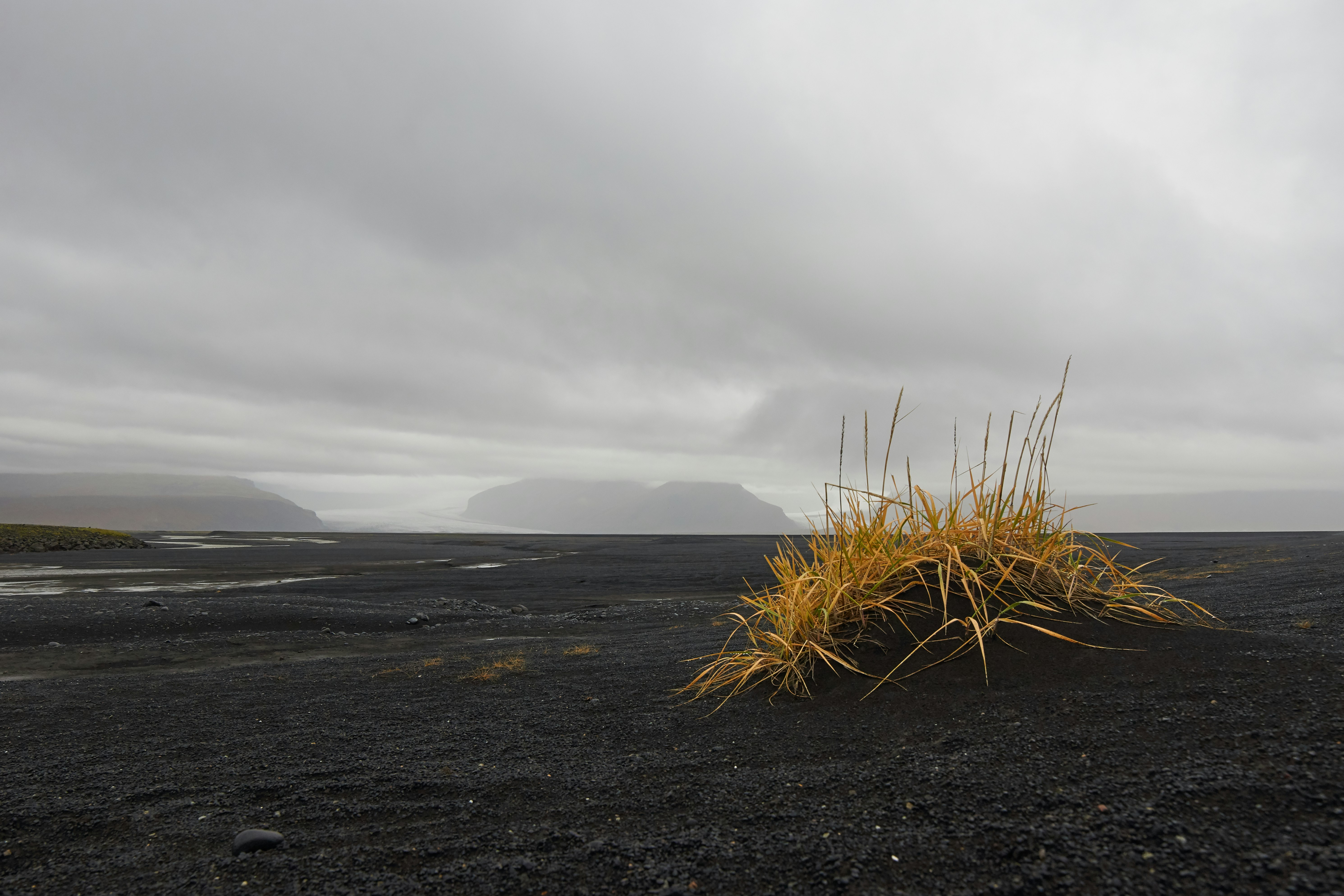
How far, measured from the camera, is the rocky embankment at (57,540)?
3672 centimetres

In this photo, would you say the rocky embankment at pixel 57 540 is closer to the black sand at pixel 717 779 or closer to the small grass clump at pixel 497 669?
the small grass clump at pixel 497 669

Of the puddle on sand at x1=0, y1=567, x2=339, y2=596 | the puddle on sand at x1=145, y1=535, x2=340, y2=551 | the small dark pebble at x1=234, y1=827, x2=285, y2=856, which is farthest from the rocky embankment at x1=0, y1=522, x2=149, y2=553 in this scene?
the small dark pebble at x1=234, y1=827, x2=285, y2=856

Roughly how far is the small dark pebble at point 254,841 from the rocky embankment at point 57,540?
47.6 metres

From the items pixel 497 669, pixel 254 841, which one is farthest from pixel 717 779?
pixel 497 669

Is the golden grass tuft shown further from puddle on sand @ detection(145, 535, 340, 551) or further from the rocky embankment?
puddle on sand @ detection(145, 535, 340, 551)

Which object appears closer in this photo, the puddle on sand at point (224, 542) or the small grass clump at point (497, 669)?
the small grass clump at point (497, 669)

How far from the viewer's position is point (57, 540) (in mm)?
40000

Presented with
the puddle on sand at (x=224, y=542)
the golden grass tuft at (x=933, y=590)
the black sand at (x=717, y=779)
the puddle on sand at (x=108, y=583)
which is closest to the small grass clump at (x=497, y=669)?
the black sand at (x=717, y=779)

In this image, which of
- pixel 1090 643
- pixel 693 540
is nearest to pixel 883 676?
pixel 1090 643

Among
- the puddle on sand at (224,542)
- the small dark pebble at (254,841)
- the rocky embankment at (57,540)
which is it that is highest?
the small dark pebble at (254,841)

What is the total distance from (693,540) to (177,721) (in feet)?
199

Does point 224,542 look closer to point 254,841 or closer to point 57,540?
point 57,540

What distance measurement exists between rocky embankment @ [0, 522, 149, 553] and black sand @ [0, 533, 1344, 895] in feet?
147

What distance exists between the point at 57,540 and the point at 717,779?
55.0 metres
